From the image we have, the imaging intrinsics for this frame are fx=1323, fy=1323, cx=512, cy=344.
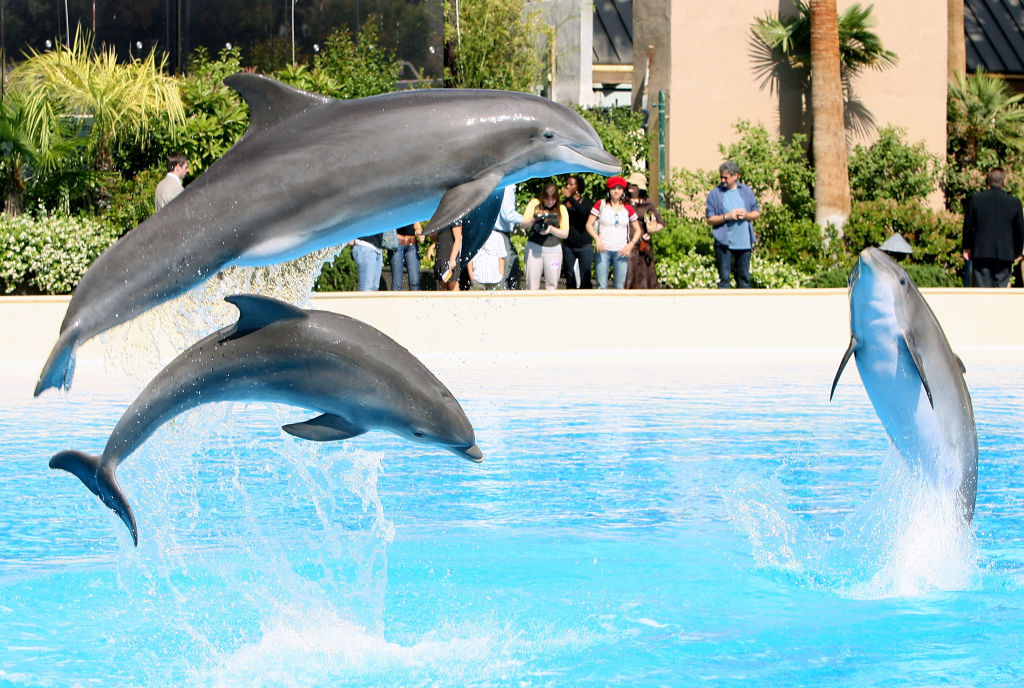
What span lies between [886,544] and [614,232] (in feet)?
28.6

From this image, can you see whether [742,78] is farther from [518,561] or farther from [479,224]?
[479,224]

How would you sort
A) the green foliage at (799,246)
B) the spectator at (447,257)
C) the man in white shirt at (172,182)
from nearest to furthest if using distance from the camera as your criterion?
the man in white shirt at (172,182) → the spectator at (447,257) → the green foliage at (799,246)

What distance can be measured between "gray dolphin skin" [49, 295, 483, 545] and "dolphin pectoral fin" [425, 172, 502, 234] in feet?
2.49

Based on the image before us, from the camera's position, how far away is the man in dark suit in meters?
16.2

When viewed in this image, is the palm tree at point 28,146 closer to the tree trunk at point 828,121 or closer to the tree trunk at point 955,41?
the tree trunk at point 828,121

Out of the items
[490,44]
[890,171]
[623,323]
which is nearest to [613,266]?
[623,323]

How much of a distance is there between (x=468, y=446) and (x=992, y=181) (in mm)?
12919

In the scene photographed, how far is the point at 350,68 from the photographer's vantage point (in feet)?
66.2

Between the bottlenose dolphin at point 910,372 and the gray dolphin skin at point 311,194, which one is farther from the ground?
the gray dolphin skin at point 311,194

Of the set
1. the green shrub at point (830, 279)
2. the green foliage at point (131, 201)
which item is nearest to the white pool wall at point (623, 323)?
the green shrub at point (830, 279)

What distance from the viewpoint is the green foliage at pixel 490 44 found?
74.9ft

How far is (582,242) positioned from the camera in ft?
52.8

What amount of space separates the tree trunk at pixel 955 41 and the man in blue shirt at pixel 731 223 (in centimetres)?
1183

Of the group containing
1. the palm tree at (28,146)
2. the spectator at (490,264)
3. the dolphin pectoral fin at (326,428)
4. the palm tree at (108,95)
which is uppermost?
the palm tree at (108,95)
